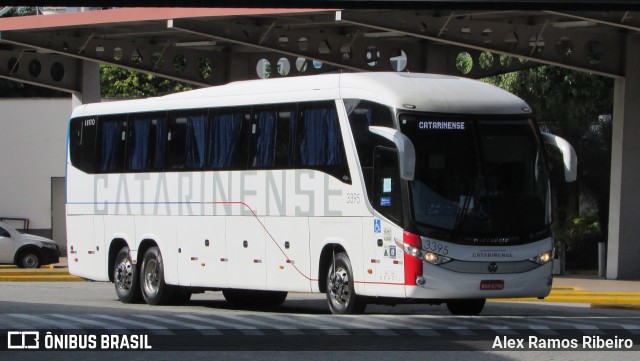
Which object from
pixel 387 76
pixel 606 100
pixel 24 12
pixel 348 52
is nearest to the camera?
pixel 387 76

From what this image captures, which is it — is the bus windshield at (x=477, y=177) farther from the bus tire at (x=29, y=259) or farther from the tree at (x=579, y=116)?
the bus tire at (x=29, y=259)

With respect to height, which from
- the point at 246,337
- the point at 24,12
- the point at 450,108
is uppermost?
the point at 24,12

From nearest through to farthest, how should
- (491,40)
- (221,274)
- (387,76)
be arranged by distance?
(387,76) < (221,274) < (491,40)

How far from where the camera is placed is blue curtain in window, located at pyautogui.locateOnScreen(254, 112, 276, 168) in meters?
20.7

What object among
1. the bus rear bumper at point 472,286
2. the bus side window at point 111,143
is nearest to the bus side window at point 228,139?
the bus side window at point 111,143

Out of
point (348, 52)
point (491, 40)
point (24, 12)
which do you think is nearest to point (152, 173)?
point (491, 40)

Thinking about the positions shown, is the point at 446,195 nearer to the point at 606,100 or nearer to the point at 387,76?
the point at 387,76

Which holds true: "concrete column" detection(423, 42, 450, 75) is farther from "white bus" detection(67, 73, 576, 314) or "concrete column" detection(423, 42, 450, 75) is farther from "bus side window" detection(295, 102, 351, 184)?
"bus side window" detection(295, 102, 351, 184)

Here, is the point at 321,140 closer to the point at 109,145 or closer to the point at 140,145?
the point at 140,145

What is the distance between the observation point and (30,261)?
38656 millimetres

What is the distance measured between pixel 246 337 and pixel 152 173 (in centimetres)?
813

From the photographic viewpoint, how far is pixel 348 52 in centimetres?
3541

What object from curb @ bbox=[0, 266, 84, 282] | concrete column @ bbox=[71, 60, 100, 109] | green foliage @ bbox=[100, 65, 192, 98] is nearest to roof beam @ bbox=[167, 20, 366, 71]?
concrete column @ bbox=[71, 60, 100, 109]

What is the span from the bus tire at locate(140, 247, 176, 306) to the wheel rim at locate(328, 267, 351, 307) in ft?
14.7
